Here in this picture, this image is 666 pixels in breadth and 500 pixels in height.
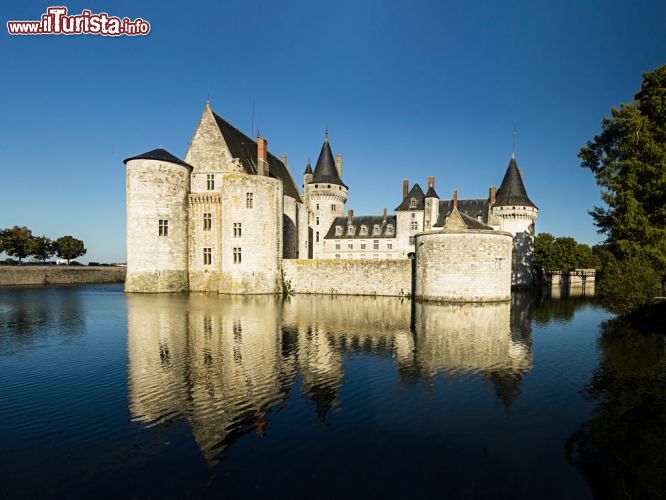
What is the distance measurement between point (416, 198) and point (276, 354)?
37999 millimetres

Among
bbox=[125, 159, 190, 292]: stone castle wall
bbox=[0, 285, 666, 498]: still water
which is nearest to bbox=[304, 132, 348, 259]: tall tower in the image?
bbox=[125, 159, 190, 292]: stone castle wall

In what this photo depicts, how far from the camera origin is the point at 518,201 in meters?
43.1

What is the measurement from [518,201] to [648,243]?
26388 millimetres

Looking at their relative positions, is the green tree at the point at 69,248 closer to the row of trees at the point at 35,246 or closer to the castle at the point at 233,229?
the row of trees at the point at 35,246

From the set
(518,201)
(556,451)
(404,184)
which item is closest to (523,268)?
(518,201)

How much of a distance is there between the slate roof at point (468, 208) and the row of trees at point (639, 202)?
23284mm

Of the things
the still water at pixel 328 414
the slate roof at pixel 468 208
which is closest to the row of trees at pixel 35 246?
the still water at pixel 328 414

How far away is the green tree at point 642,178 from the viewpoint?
17453 mm

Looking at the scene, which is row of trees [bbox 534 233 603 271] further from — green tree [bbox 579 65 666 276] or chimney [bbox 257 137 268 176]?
chimney [bbox 257 137 268 176]

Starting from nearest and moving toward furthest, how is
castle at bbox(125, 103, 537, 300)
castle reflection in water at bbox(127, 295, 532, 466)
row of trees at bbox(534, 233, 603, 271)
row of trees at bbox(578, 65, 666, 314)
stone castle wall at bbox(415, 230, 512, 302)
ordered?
castle reflection in water at bbox(127, 295, 532, 466) < row of trees at bbox(578, 65, 666, 314) < stone castle wall at bbox(415, 230, 512, 302) < castle at bbox(125, 103, 537, 300) < row of trees at bbox(534, 233, 603, 271)

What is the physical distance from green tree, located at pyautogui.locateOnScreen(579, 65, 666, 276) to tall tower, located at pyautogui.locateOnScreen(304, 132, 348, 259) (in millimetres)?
32228

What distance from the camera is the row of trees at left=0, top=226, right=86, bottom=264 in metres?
53.2

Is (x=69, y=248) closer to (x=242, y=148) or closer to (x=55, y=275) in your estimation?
(x=55, y=275)

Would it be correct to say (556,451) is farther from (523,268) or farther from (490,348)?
(523,268)
